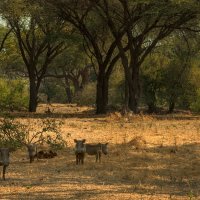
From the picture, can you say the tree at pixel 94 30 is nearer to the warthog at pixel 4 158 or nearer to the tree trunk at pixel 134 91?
the tree trunk at pixel 134 91

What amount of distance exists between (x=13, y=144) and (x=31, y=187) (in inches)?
120

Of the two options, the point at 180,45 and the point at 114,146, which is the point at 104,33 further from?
the point at 114,146

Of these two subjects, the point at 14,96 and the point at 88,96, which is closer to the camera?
the point at 14,96

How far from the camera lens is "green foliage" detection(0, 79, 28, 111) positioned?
40688 mm

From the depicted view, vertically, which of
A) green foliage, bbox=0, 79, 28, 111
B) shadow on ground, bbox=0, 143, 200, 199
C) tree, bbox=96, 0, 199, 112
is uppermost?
tree, bbox=96, 0, 199, 112

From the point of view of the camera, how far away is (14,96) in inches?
1631

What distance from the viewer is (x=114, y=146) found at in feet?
55.2

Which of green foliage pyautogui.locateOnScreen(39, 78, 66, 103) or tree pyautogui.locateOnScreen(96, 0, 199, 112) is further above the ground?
tree pyautogui.locateOnScreen(96, 0, 199, 112)

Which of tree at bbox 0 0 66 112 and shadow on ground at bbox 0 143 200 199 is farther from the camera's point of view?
tree at bbox 0 0 66 112

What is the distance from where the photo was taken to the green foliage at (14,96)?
40.7m

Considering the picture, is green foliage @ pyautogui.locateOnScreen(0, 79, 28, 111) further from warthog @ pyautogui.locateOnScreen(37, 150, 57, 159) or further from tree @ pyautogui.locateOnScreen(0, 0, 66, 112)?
warthog @ pyautogui.locateOnScreen(37, 150, 57, 159)

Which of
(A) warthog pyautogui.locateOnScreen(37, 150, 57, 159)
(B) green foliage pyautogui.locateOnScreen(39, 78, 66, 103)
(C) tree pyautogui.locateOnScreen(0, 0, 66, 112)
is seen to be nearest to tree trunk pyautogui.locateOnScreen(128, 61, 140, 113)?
(C) tree pyautogui.locateOnScreen(0, 0, 66, 112)

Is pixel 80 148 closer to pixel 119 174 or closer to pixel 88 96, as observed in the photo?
pixel 119 174

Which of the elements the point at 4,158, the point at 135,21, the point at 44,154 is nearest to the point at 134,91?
the point at 135,21
